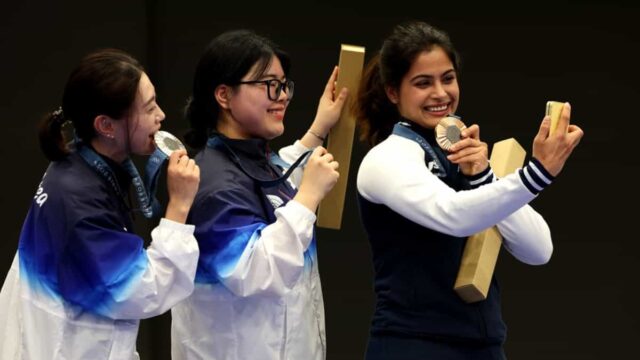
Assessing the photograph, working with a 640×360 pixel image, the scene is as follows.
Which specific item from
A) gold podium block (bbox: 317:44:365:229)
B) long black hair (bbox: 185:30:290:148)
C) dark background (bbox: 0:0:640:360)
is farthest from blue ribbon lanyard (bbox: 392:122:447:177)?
dark background (bbox: 0:0:640:360)

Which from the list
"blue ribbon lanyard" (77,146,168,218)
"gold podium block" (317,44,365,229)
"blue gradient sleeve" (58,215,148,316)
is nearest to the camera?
"blue gradient sleeve" (58,215,148,316)

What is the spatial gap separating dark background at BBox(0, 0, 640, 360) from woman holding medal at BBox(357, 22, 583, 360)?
164cm

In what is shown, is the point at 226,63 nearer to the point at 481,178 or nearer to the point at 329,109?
the point at 329,109

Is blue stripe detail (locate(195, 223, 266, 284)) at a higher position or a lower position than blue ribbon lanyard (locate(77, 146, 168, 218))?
lower

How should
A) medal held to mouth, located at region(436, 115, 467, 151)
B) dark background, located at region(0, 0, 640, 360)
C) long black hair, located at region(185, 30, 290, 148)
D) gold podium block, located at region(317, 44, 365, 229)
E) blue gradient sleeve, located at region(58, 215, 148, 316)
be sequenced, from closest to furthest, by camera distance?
blue gradient sleeve, located at region(58, 215, 148, 316) → medal held to mouth, located at region(436, 115, 467, 151) → long black hair, located at region(185, 30, 290, 148) → gold podium block, located at region(317, 44, 365, 229) → dark background, located at region(0, 0, 640, 360)

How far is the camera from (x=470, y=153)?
2.45 meters

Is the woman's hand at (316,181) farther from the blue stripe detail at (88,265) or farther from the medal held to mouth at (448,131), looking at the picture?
the blue stripe detail at (88,265)

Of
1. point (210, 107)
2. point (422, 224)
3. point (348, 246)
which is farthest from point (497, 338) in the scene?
point (348, 246)

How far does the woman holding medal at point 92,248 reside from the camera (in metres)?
2.25

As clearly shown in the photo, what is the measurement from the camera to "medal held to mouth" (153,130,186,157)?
2.39 meters

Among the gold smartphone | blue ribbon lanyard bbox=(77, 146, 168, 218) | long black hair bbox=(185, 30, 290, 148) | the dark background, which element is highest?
the gold smartphone

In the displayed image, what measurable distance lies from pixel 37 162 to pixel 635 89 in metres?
2.34

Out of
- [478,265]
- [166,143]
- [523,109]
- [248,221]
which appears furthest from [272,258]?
[523,109]

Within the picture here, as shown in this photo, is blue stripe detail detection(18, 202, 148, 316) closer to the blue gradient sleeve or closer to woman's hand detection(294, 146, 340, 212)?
the blue gradient sleeve
